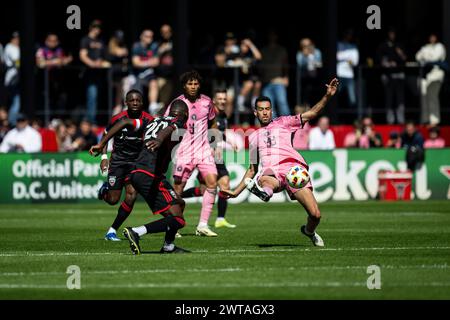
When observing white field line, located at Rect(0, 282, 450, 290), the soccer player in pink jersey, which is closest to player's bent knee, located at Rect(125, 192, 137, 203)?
the soccer player in pink jersey

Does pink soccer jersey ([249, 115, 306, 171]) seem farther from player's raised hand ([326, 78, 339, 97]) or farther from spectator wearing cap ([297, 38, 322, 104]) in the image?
spectator wearing cap ([297, 38, 322, 104])

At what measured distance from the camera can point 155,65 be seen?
31781 mm

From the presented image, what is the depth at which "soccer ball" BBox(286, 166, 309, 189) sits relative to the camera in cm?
1692

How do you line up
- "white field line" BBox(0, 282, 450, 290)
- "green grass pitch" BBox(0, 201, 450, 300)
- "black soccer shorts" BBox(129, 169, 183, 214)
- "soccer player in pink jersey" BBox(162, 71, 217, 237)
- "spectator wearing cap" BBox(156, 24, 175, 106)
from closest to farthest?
"green grass pitch" BBox(0, 201, 450, 300) → "white field line" BBox(0, 282, 450, 290) → "black soccer shorts" BBox(129, 169, 183, 214) → "soccer player in pink jersey" BBox(162, 71, 217, 237) → "spectator wearing cap" BBox(156, 24, 175, 106)

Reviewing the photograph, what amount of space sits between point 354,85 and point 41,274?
19236 mm

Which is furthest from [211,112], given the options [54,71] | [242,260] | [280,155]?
[54,71]

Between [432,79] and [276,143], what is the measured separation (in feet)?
50.7

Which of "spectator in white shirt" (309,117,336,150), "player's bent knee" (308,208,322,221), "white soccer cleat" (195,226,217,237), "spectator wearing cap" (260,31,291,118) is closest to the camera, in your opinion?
"player's bent knee" (308,208,322,221)

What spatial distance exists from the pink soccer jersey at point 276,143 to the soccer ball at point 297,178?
0.29m

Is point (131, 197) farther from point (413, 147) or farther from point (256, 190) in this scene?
point (413, 147)

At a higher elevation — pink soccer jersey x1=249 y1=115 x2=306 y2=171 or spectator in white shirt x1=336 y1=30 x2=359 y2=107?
spectator in white shirt x1=336 y1=30 x2=359 y2=107

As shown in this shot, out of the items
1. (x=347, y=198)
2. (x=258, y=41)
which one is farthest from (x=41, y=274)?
(x=258, y=41)

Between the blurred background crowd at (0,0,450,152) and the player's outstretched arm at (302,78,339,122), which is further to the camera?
the blurred background crowd at (0,0,450,152)

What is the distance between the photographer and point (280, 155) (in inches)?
682
